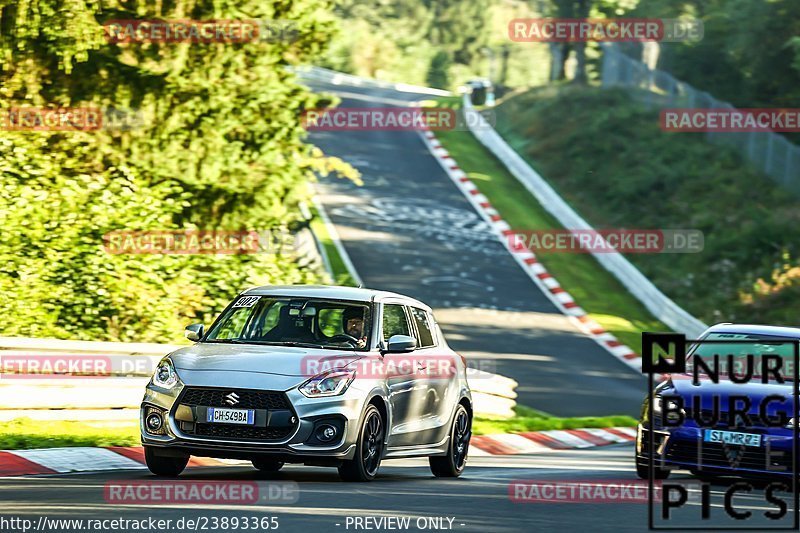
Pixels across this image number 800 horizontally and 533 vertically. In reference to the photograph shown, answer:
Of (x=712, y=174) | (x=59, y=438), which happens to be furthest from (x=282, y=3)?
(x=712, y=174)

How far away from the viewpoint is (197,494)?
10.6m

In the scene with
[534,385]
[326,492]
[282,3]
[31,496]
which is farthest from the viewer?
[534,385]

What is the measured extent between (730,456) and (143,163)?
11547mm

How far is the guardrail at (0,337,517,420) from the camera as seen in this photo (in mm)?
14359

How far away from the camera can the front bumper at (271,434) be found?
1127cm

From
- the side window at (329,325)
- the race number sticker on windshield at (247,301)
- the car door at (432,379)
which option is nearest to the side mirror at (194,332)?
the race number sticker on windshield at (247,301)

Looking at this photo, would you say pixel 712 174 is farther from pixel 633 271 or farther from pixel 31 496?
pixel 31 496

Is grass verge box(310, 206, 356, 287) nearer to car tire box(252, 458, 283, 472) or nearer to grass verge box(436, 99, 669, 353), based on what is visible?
grass verge box(436, 99, 669, 353)

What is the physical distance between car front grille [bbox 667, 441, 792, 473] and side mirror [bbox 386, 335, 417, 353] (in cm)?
268

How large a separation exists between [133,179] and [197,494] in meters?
11.0

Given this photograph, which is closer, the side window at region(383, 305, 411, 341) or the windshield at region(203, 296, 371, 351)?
the windshield at region(203, 296, 371, 351)

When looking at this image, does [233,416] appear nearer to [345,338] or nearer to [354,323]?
[345,338]
